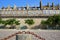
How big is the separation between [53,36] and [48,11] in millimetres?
14402

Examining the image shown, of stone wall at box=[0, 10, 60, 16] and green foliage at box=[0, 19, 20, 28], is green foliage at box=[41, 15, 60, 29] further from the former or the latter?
green foliage at box=[0, 19, 20, 28]

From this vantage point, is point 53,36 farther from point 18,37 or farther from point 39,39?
point 18,37

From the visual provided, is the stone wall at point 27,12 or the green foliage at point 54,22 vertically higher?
the stone wall at point 27,12

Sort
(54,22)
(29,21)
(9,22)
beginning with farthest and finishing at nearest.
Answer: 1. (29,21)
2. (9,22)
3. (54,22)

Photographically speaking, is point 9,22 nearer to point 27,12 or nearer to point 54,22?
point 27,12

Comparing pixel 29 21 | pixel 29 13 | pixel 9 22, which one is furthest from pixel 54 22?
pixel 9 22

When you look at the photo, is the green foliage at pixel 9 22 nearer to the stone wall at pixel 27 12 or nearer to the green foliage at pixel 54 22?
the stone wall at pixel 27 12

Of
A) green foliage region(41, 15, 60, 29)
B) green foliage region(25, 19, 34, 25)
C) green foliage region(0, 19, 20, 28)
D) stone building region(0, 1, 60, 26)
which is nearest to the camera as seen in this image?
green foliage region(41, 15, 60, 29)

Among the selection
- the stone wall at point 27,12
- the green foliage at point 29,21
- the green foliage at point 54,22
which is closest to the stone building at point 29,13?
the stone wall at point 27,12

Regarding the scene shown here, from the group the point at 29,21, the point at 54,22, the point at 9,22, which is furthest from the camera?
the point at 29,21

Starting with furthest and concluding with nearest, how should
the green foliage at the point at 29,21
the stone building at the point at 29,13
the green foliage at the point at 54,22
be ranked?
the stone building at the point at 29,13 < the green foliage at the point at 29,21 < the green foliage at the point at 54,22

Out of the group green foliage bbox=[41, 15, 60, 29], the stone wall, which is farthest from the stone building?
green foliage bbox=[41, 15, 60, 29]

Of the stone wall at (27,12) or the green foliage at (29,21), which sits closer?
the green foliage at (29,21)

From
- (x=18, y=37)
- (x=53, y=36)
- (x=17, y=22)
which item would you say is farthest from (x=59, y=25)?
(x=18, y=37)
